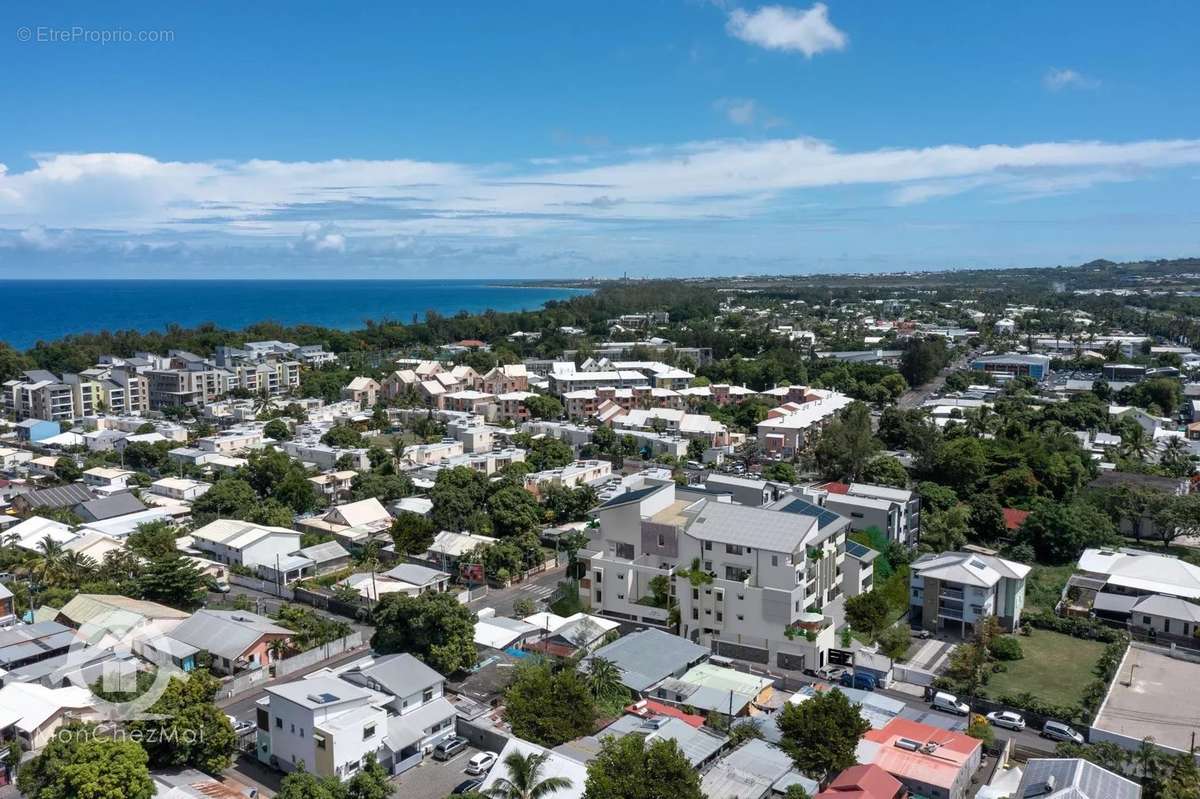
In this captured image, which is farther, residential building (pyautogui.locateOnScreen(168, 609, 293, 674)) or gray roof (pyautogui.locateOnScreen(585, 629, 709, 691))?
residential building (pyautogui.locateOnScreen(168, 609, 293, 674))

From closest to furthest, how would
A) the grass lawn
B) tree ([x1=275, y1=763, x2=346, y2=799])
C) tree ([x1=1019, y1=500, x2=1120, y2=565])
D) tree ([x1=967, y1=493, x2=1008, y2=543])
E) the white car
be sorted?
tree ([x1=275, y1=763, x2=346, y2=799]) < the white car < the grass lawn < tree ([x1=1019, y1=500, x2=1120, y2=565]) < tree ([x1=967, y1=493, x2=1008, y2=543])

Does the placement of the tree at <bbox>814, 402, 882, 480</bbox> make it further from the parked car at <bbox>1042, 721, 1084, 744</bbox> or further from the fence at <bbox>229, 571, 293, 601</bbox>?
the fence at <bbox>229, 571, 293, 601</bbox>

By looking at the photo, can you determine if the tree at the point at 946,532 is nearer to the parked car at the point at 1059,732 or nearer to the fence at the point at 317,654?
the parked car at the point at 1059,732

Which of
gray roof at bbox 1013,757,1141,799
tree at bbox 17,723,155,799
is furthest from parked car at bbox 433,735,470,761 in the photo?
gray roof at bbox 1013,757,1141,799

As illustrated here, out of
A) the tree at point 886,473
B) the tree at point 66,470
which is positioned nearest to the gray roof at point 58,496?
the tree at point 66,470

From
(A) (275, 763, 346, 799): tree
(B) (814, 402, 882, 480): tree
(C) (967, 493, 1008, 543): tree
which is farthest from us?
(B) (814, 402, 882, 480): tree

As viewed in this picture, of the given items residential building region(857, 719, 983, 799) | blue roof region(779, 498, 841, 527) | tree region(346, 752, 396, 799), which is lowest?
residential building region(857, 719, 983, 799)

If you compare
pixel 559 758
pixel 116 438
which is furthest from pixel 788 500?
pixel 116 438

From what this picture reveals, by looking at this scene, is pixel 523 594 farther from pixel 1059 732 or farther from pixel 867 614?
A: pixel 1059 732
